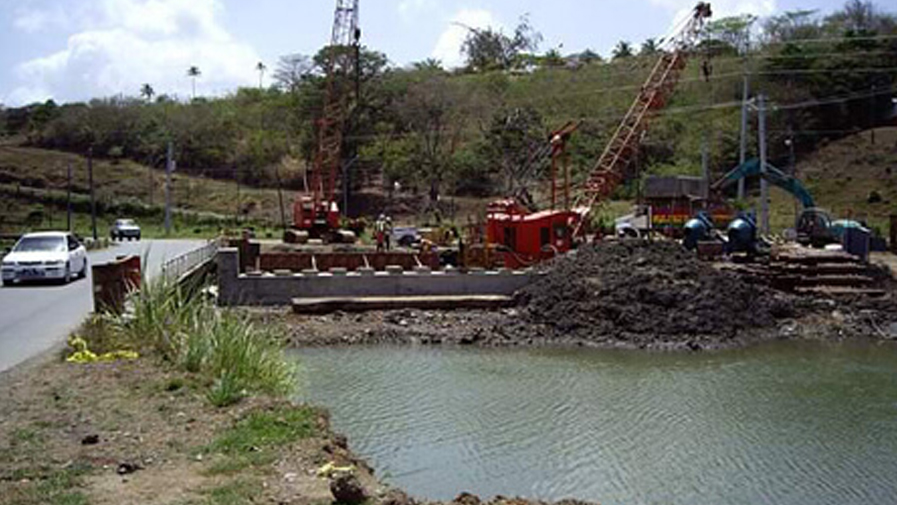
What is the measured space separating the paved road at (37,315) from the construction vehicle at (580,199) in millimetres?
12858

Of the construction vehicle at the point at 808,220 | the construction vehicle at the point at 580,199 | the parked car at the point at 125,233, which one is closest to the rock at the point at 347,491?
the construction vehicle at the point at 580,199

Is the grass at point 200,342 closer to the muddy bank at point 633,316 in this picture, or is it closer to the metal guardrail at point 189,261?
the metal guardrail at point 189,261

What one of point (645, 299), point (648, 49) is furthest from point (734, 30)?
point (645, 299)

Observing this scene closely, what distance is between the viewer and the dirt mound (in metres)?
29.1

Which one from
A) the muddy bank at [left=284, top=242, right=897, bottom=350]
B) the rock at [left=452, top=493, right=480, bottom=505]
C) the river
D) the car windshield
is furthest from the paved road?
the rock at [left=452, top=493, right=480, bottom=505]

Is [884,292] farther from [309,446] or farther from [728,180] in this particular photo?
[309,446]

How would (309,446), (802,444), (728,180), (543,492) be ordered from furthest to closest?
(728,180) → (802,444) → (543,492) → (309,446)

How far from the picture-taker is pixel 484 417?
18.9 m

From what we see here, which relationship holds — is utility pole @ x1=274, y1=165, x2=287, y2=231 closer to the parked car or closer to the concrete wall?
the parked car

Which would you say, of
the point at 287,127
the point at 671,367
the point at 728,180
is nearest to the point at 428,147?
the point at 287,127

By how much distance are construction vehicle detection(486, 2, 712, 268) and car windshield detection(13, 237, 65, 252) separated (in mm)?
14921

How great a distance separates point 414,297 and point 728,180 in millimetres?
18086

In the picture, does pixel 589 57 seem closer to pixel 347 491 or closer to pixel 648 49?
pixel 648 49

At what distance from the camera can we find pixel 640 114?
46.4m
